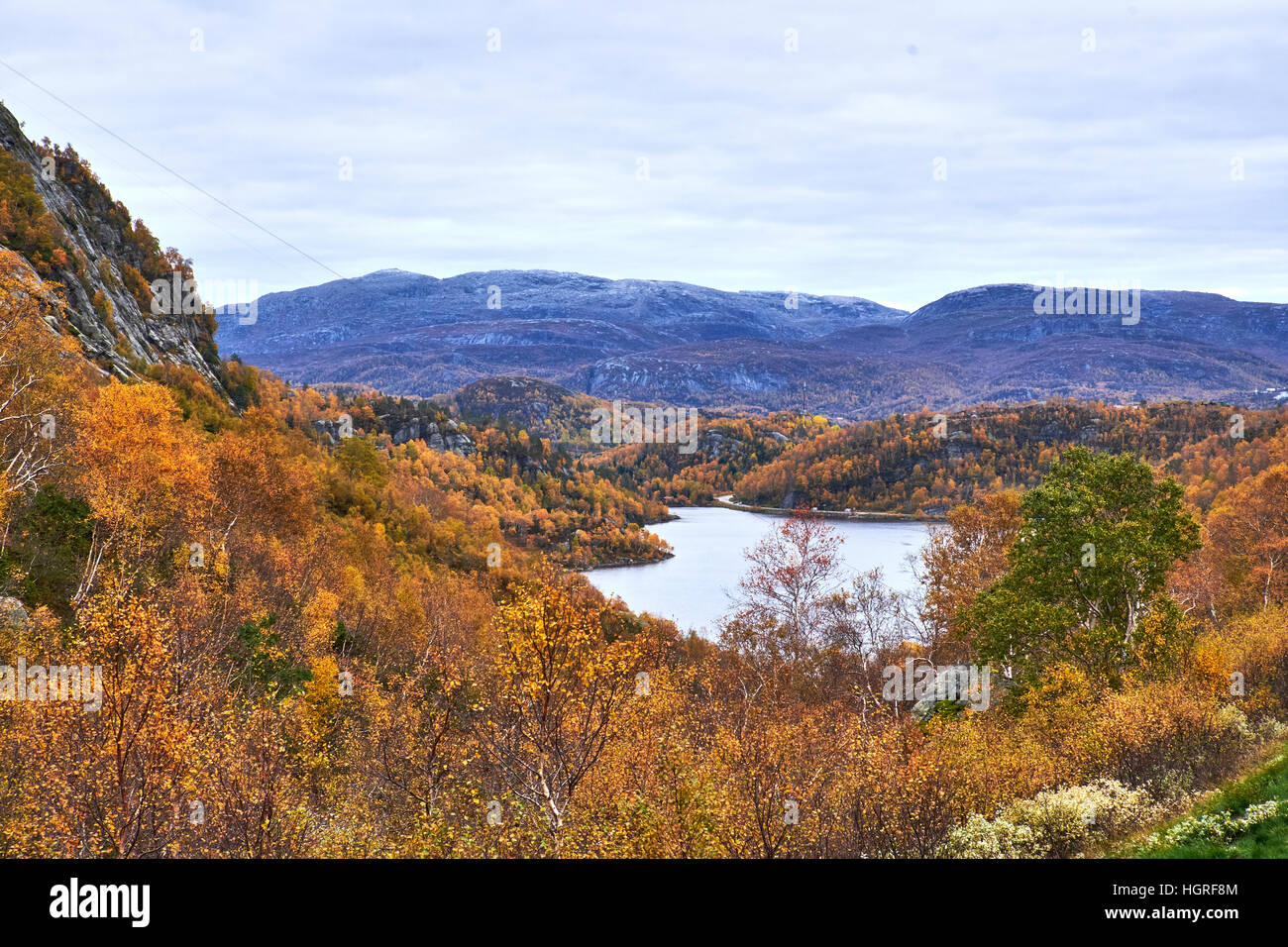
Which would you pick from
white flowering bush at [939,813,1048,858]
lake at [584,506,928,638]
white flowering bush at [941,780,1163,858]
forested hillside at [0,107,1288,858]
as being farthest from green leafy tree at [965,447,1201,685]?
lake at [584,506,928,638]

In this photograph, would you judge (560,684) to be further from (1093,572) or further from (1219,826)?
(1093,572)

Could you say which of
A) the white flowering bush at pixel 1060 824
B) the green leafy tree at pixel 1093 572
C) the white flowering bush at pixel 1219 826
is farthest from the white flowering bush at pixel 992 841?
the green leafy tree at pixel 1093 572

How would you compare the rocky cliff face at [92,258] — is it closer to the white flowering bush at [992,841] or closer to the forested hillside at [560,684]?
the forested hillside at [560,684]

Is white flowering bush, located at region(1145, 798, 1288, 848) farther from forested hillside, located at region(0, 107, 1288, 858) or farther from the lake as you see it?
the lake

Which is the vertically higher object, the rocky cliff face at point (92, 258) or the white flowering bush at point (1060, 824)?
the rocky cliff face at point (92, 258)

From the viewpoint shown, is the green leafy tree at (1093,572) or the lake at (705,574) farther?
the lake at (705,574)

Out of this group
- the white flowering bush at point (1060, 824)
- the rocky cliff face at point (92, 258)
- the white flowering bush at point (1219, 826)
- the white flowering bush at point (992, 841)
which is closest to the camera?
the white flowering bush at point (1219, 826)

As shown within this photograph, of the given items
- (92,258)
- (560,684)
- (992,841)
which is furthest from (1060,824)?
(92,258)
